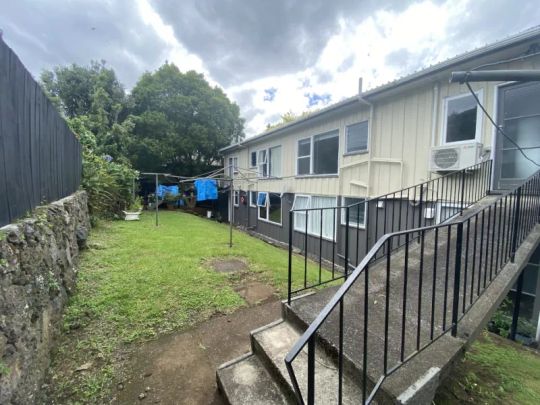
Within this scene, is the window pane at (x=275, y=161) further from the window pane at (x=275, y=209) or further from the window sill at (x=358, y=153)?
the window sill at (x=358, y=153)

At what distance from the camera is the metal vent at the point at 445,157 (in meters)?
4.24

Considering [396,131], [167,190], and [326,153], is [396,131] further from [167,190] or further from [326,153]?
[167,190]

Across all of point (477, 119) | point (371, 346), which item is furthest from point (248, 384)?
point (477, 119)

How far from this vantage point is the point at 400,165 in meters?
5.46

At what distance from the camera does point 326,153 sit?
7.75 m

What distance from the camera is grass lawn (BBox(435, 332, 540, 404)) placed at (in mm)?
1911

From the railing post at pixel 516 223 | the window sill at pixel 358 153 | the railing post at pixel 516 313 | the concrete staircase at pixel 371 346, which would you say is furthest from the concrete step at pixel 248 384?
the window sill at pixel 358 153

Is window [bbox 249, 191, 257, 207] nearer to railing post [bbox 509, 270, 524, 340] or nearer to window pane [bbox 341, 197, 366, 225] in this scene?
window pane [bbox 341, 197, 366, 225]

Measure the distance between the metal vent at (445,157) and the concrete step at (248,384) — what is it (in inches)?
177

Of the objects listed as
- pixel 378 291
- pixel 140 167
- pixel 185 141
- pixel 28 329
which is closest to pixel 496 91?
pixel 378 291

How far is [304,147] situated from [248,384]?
25.7ft

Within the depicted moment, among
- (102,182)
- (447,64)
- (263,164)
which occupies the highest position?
(447,64)

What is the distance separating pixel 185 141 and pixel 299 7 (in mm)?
10860

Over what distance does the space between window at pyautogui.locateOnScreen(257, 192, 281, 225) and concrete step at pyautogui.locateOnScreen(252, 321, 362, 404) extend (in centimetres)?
804
